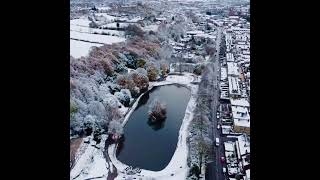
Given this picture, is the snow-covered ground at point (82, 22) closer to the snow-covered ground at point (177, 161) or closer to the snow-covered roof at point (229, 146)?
the snow-covered ground at point (177, 161)

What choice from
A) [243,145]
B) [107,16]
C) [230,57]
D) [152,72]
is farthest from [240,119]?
[107,16]

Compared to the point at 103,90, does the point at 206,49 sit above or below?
above

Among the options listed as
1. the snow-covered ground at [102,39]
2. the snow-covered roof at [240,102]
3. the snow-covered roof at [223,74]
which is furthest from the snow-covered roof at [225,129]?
the snow-covered ground at [102,39]
